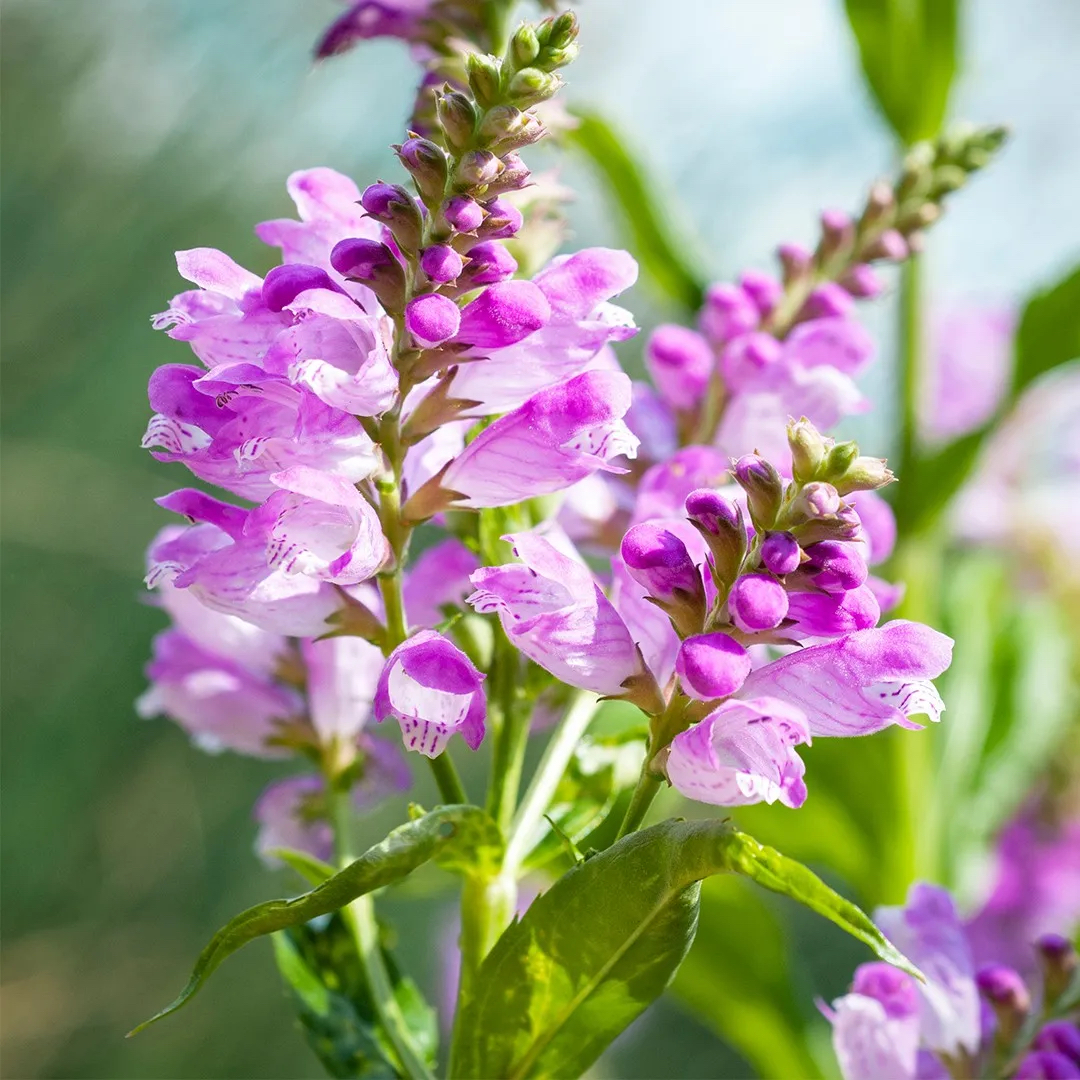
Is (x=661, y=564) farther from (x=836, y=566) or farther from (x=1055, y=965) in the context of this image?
(x=1055, y=965)

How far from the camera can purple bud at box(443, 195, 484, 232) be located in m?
0.34

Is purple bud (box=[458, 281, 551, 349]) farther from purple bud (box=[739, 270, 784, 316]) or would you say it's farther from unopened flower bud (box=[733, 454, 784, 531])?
purple bud (box=[739, 270, 784, 316])

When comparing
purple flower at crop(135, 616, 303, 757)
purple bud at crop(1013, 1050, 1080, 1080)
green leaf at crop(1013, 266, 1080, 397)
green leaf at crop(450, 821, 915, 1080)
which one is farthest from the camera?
green leaf at crop(1013, 266, 1080, 397)

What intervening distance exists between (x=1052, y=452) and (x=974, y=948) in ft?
1.83

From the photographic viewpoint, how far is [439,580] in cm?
48

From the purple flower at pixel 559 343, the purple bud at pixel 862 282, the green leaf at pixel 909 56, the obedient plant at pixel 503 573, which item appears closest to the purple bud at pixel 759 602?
the obedient plant at pixel 503 573

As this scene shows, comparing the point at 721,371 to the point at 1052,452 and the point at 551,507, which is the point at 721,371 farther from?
the point at 1052,452

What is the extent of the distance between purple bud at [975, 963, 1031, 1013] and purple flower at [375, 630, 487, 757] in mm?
256

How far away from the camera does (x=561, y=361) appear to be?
398mm

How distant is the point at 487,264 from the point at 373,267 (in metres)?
0.03

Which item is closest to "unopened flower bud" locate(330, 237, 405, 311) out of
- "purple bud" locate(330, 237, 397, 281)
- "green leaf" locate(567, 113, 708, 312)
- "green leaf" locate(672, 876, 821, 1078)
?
"purple bud" locate(330, 237, 397, 281)

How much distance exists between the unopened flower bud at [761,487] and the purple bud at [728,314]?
9.9 inches

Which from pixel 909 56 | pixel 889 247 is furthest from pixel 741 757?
pixel 909 56

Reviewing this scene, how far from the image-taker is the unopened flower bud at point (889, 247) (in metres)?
0.60
